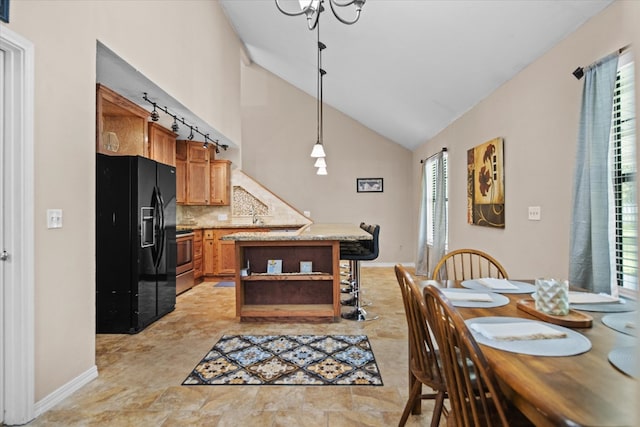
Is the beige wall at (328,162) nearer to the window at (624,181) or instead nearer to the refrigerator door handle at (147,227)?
the refrigerator door handle at (147,227)

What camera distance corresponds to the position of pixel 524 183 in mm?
2992

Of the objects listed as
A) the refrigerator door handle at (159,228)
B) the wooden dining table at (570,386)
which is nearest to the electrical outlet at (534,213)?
the wooden dining table at (570,386)

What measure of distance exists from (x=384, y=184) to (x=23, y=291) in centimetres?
630

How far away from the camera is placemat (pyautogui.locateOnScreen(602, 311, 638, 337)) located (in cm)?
124

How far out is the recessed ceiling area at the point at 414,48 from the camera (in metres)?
2.54

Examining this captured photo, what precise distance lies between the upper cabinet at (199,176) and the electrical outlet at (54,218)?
150 inches

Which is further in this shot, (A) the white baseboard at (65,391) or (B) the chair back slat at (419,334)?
(A) the white baseboard at (65,391)

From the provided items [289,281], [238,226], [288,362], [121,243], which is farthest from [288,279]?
[238,226]

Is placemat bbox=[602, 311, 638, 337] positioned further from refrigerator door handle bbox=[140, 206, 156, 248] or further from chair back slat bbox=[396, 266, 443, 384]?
refrigerator door handle bbox=[140, 206, 156, 248]

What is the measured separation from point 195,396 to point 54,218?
1.35 m

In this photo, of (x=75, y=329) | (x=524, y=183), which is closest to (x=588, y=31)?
(x=524, y=183)

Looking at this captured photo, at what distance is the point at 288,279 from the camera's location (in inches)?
146

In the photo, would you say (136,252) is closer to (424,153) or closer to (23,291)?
(23,291)

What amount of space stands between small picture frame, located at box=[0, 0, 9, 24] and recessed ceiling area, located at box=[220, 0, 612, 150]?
2558 millimetres
